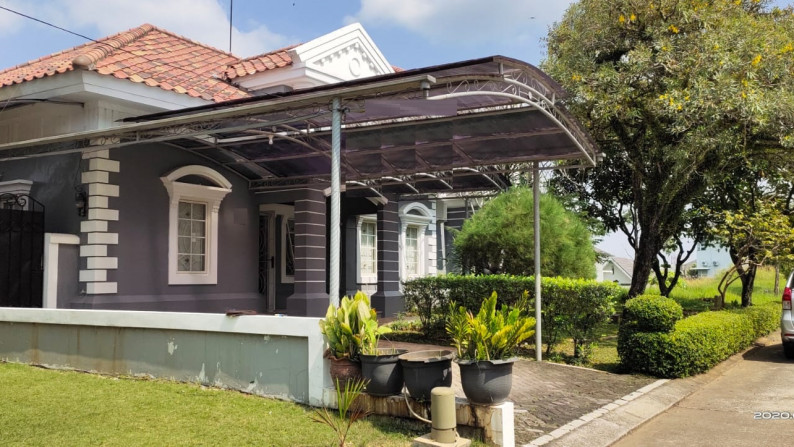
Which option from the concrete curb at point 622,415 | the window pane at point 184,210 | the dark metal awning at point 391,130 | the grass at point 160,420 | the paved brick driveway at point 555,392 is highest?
the dark metal awning at point 391,130

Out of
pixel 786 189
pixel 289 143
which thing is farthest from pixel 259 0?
pixel 786 189

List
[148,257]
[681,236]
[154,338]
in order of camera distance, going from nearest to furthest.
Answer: [154,338]
[148,257]
[681,236]

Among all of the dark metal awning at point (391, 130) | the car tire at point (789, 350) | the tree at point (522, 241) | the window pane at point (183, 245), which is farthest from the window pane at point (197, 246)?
the car tire at point (789, 350)

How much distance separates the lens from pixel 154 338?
26.0 feet

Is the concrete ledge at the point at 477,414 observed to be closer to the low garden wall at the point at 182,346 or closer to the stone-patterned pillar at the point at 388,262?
the low garden wall at the point at 182,346

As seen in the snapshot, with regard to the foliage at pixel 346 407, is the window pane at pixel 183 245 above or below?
above

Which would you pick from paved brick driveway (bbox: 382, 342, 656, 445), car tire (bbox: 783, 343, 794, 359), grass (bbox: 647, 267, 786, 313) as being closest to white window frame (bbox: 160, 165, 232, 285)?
paved brick driveway (bbox: 382, 342, 656, 445)

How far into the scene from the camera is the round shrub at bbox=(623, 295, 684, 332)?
923cm

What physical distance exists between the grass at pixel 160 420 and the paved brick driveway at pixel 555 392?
1.32m

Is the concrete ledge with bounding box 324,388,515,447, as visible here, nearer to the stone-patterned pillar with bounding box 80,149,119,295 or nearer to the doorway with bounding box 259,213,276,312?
the stone-patterned pillar with bounding box 80,149,119,295

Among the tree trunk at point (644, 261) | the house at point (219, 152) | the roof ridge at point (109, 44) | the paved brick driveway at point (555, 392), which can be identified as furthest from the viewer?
the tree trunk at point (644, 261)

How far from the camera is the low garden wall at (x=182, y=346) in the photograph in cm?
679

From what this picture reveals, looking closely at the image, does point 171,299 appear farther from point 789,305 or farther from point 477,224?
point 789,305

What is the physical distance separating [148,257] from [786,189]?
17253 millimetres
